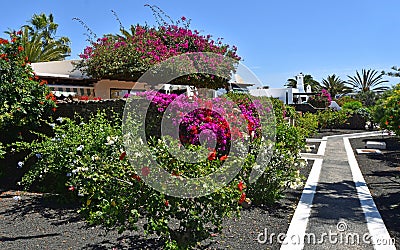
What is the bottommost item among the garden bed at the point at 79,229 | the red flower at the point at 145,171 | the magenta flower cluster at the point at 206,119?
the garden bed at the point at 79,229

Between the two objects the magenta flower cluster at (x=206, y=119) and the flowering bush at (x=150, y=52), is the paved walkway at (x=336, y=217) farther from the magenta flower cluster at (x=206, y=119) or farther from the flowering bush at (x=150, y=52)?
the flowering bush at (x=150, y=52)

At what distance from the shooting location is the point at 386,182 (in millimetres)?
6992

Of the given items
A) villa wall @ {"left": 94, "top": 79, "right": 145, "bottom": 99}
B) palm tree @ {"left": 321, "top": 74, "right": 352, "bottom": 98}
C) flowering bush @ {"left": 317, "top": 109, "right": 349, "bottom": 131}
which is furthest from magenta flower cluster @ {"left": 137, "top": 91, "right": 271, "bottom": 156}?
palm tree @ {"left": 321, "top": 74, "right": 352, "bottom": 98}

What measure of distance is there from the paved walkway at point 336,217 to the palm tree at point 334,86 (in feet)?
151

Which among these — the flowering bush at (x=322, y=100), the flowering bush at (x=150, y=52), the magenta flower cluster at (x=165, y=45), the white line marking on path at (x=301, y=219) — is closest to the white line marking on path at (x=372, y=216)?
the white line marking on path at (x=301, y=219)

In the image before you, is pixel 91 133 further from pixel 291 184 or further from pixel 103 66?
pixel 103 66

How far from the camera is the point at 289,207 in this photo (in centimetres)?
531

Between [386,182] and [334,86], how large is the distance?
46.8m

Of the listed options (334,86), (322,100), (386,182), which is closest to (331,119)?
(322,100)

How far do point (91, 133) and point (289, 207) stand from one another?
3.26 meters

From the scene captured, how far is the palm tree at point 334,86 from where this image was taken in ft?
166

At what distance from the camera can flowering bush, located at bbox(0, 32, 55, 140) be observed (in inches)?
261

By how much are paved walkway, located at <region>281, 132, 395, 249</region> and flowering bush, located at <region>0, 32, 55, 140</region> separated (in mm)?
5124

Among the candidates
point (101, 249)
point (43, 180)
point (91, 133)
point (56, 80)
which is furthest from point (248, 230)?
point (56, 80)
